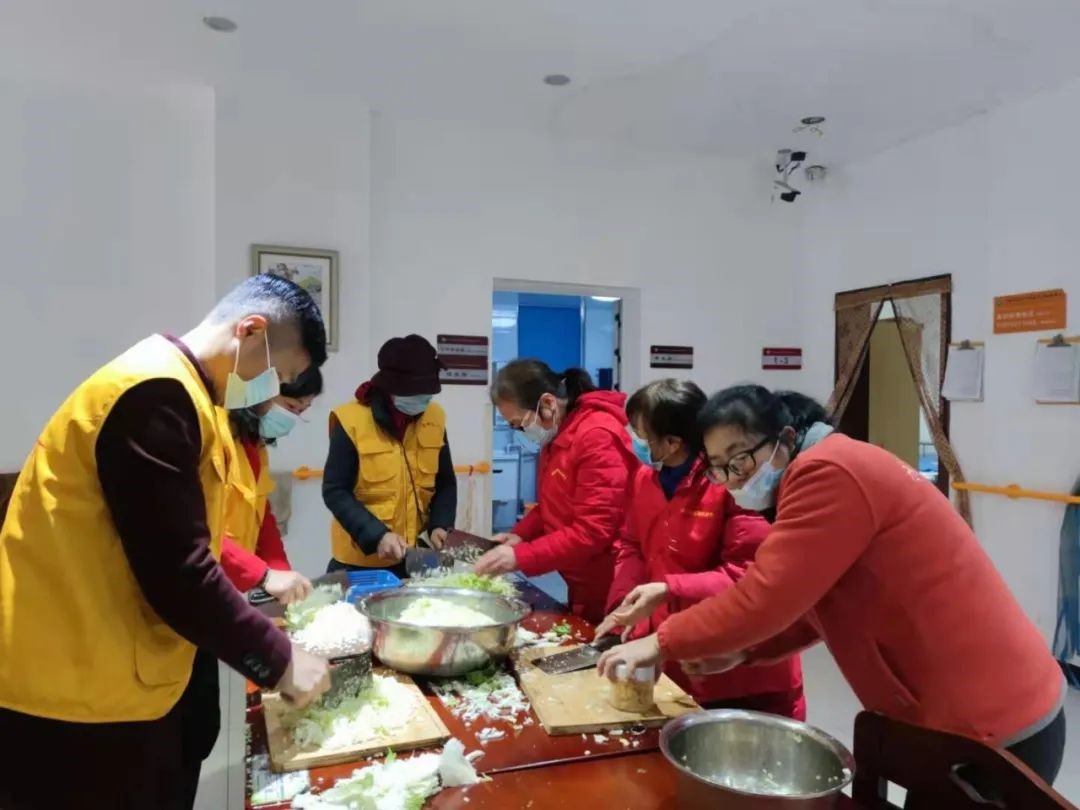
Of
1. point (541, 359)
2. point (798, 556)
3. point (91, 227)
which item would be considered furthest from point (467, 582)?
point (91, 227)

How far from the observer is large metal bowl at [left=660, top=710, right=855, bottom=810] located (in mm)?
1153

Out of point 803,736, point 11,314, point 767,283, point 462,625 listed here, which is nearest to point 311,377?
point 462,625

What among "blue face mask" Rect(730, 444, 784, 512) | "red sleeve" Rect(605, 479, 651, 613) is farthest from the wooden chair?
"red sleeve" Rect(605, 479, 651, 613)

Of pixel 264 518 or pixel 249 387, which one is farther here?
pixel 264 518

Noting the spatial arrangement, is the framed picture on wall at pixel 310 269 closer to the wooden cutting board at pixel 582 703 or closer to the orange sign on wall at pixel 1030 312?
the wooden cutting board at pixel 582 703

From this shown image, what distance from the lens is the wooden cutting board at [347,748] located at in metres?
1.21

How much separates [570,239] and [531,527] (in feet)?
8.03

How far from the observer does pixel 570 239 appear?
4.55m

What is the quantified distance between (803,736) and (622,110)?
11.6 feet

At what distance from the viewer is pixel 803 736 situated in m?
1.20

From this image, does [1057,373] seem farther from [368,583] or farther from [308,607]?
[308,607]

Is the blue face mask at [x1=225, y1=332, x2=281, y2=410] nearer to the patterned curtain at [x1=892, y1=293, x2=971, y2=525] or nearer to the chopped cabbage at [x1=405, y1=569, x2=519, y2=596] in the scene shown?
the chopped cabbage at [x1=405, y1=569, x2=519, y2=596]

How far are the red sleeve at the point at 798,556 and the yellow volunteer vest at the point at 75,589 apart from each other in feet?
2.96

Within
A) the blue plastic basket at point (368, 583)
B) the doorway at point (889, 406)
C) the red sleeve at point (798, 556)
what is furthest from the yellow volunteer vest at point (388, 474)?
the doorway at point (889, 406)
